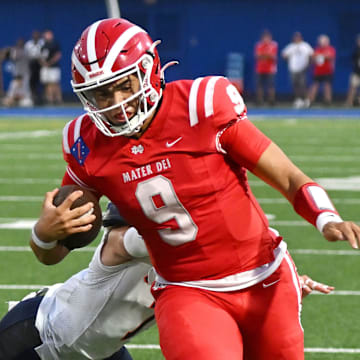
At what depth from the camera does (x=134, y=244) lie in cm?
391

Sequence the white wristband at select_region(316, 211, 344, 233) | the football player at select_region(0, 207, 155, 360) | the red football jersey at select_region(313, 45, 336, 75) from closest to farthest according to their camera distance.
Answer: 1. the white wristband at select_region(316, 211, 344, 233)
2. the football player at select_region(0, 207, 155, 360)
3. the red football jersey at select_region(313, 45, 336, 75)

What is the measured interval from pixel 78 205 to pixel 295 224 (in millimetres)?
5162

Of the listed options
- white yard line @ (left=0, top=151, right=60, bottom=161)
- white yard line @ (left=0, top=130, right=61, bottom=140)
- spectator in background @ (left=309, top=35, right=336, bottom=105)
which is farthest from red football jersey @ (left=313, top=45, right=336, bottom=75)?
white yard line @ (left=0, top=151, right=60, bottom=161)

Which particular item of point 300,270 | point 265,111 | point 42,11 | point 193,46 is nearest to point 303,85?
point 265,111

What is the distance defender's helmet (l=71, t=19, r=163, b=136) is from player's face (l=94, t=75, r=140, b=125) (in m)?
0.01

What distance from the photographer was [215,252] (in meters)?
3.54

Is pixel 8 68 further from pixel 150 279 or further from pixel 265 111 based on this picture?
pixel 150 279

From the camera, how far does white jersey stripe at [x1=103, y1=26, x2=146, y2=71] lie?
11.3 ft

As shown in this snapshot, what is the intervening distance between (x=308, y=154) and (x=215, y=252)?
1052 cm

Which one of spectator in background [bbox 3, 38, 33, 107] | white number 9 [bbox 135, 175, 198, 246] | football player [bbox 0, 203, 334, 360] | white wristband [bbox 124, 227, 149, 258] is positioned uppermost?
white number 9 [bbox 135, 175, 198, 246]

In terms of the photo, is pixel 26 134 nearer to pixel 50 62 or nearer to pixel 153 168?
pixel 50 62

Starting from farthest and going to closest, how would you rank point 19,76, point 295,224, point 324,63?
point 19,76
point 324,63
point 295,224

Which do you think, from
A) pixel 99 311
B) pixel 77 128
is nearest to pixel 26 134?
pixel 99 311

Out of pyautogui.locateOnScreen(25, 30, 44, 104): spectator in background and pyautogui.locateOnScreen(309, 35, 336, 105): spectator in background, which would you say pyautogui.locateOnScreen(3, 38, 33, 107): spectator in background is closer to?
pyautogui.locateOnScreen(25, 30, 44, 104): spectator in background
